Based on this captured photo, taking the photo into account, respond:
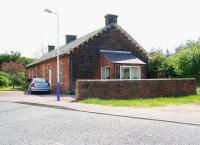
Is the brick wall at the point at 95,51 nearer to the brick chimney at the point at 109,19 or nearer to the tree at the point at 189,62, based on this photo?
the brick chimney at the point at 109,19

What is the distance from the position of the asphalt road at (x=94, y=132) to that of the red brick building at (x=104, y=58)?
17.0 meters

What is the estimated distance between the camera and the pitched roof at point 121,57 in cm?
2921

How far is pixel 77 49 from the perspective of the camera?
29.8m

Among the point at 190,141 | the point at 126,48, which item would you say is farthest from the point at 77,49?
the point at 190,141

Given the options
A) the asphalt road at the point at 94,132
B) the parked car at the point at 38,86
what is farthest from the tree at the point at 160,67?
the asphalt road at the point at 94,132

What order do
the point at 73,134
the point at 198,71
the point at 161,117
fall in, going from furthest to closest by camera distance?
1. the point at 198,71
2. the point at 161,117
3. the point at 73,134

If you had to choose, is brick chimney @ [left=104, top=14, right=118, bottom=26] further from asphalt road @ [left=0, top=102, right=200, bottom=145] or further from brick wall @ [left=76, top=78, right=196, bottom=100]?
asphalt road @ [left=0, top=102, right=200, bottom=145]

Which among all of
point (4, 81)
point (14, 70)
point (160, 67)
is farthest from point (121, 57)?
point (14, 70)

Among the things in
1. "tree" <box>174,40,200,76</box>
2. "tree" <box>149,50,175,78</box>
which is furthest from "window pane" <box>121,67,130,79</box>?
"tree" <box>149,50,175,78</box>

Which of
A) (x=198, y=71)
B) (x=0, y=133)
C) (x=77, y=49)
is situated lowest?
(x=0, y=133)

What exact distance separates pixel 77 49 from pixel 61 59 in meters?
2.48

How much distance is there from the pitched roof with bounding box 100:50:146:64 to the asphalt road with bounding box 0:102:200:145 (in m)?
16.9

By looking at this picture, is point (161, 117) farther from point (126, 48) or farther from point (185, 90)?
point (126, 48)

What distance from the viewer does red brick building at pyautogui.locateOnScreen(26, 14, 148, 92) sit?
29391 mm
